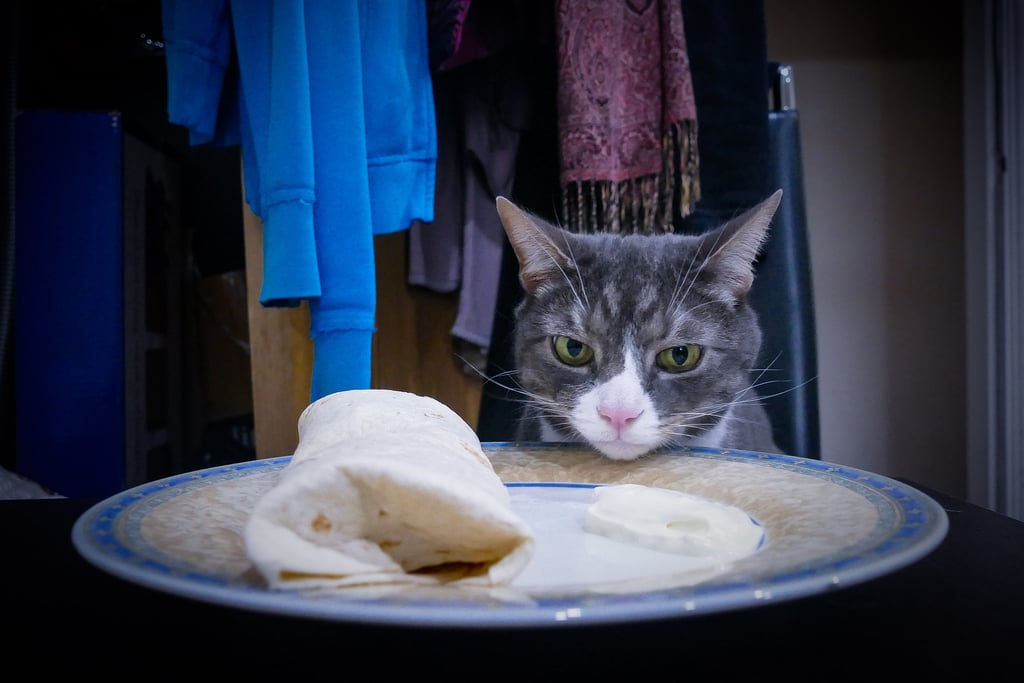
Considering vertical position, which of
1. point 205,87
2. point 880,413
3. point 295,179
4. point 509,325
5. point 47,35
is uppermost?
point 47,35

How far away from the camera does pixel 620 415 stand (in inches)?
31.6

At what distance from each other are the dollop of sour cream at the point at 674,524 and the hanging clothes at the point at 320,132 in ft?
1.97

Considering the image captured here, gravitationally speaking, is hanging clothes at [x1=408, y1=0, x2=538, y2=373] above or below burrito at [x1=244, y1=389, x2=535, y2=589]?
above

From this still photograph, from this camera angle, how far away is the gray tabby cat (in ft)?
2.77

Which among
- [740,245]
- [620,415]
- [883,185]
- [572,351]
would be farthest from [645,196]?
[883,185]

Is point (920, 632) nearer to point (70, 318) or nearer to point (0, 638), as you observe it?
point (0, 638)

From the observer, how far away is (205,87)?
112 centimetres

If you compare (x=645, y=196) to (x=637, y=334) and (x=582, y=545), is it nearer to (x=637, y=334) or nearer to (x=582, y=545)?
(x=637, y=334)

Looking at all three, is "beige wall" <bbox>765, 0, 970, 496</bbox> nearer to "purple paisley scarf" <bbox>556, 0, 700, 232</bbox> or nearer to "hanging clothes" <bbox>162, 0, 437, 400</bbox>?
"purple paisley scarf" <bbox>556, 0, 700, 232</bbox>

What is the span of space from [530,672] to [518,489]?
37 centimetres

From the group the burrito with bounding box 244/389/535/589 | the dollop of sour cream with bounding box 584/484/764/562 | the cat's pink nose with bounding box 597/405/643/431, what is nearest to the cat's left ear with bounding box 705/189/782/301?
the cat's pink nose with bounding box 597/405/643/431

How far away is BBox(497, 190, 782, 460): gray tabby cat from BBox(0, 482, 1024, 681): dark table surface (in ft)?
1.37

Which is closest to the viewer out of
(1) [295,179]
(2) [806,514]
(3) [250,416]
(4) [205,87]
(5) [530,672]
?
(5) [530,672]

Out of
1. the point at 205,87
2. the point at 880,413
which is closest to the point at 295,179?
the point at 205,87
